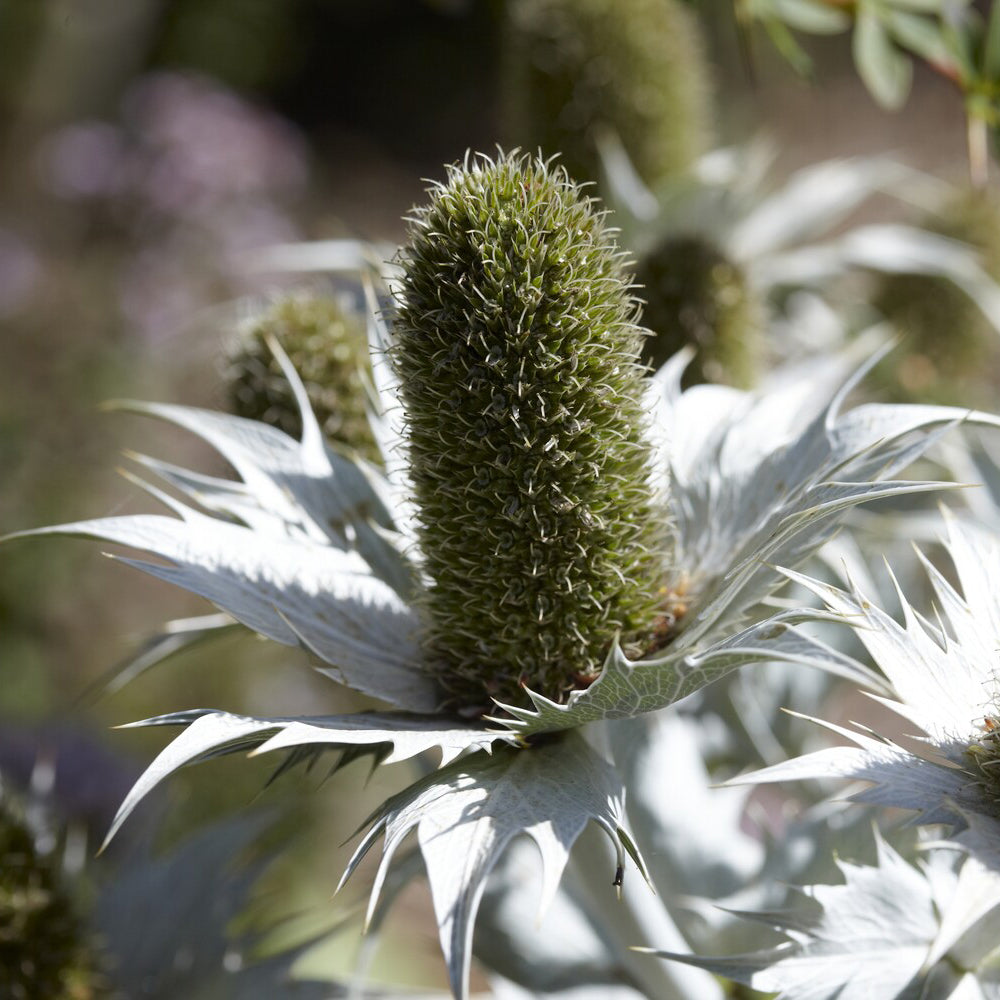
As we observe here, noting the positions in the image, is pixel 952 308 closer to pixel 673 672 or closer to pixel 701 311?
pixel 701 311

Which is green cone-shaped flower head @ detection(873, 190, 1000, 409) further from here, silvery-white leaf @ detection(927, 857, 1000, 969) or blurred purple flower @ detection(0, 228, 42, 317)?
blurred purple flower @ detection(0, 228, 42, 317)

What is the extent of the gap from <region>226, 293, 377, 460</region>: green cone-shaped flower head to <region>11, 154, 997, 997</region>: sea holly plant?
0.54 ft

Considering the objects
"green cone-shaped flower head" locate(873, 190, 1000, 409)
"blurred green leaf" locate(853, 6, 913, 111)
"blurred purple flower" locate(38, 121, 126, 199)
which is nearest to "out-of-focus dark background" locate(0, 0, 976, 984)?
"blurred purple flower" locate(38, 121, 126, 199)

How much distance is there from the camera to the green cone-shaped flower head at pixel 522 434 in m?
0.90

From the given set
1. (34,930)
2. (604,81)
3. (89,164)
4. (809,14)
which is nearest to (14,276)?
(89,164)

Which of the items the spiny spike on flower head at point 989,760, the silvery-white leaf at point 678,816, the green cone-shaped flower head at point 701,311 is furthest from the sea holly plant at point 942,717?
the green cone-shaped flower head at point 701,311

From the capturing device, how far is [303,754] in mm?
897

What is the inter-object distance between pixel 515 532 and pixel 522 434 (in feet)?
0.32

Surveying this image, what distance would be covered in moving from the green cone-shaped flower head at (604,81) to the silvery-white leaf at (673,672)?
109cm

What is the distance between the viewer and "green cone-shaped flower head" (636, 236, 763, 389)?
150 cm

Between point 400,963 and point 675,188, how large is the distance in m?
2.09

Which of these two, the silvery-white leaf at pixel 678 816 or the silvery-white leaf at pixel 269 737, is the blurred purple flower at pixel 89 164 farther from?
the silvery-white leaf at pixel 269 737

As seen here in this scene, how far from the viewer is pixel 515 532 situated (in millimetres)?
973

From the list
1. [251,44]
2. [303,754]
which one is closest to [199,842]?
[303,754]
